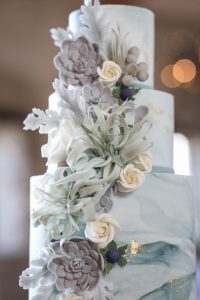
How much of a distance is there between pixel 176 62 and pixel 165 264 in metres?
2.21

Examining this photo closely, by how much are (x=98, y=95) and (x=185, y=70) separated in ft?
7.08

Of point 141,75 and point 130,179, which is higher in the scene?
point 141,75

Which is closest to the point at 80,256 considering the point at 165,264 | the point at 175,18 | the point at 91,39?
the point at 165,264

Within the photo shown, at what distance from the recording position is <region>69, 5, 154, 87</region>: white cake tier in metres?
1.14

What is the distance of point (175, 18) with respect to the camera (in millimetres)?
2945

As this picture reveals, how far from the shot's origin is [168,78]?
10.0 ft

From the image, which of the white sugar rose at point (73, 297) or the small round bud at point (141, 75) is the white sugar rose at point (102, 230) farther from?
the small round bud at point (141, 75)

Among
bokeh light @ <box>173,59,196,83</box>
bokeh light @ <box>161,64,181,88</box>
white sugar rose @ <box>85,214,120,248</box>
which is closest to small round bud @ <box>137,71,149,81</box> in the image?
white sugar rose @ <box>85,214,120,248</box>

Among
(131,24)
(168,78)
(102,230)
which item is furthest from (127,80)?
(168,78)

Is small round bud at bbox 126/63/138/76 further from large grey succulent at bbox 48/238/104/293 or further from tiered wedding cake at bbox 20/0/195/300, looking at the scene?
large grey succulent at bbox 48/238/104/293

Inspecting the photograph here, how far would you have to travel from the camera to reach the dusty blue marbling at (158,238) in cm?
102

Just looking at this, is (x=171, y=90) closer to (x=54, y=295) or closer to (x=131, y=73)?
(x=131, y=73)

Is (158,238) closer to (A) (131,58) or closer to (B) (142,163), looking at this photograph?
(B) (142,163)

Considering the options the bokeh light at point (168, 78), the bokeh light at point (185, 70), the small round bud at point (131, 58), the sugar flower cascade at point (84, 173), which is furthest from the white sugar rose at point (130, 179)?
the bokeh light at point (185, 70)
